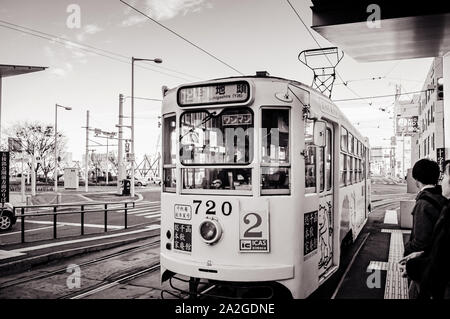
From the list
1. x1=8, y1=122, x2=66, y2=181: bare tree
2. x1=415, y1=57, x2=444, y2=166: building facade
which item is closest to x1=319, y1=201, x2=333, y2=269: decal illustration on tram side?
x1=415, y1=57, x2=444, y2=166: building facade

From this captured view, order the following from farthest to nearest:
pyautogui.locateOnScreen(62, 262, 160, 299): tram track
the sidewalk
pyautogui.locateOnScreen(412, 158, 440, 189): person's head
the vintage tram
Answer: the sidewalk → pyautogui.locateOnScreen(62, 262, 160, 299): tram track → the vintage tram → pyautogui.locateOnScreen(412, 158, 440, 189): person's head

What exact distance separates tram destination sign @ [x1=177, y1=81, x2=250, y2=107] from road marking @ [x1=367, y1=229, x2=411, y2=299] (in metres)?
3.65

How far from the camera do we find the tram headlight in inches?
180

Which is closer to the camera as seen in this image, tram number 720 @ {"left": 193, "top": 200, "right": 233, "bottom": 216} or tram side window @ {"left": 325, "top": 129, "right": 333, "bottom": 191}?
tram number 720 @ {"left": 193, "top": 200, "right": 233, "bottom": 216}

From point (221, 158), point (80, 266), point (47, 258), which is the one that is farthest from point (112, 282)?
point (221, 158)

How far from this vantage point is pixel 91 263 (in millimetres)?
7727

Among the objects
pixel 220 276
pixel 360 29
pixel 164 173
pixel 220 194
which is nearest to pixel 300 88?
pixel 220 194

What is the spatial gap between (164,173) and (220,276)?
1.62 m

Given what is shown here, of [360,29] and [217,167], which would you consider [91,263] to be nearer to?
[217,167]

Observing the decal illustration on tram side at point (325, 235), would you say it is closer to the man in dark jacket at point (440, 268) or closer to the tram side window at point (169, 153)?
the tram side window at point (169, 153)

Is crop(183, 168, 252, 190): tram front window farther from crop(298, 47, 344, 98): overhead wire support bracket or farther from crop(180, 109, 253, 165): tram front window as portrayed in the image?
crop(298, 47, 344, 98): overhead wire support bracket

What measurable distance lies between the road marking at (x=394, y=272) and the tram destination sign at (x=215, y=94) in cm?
365

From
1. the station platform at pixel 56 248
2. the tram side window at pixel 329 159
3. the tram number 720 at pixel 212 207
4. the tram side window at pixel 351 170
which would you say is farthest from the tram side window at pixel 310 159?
the station platform at pixel 56 248

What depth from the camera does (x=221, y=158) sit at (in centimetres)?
474
